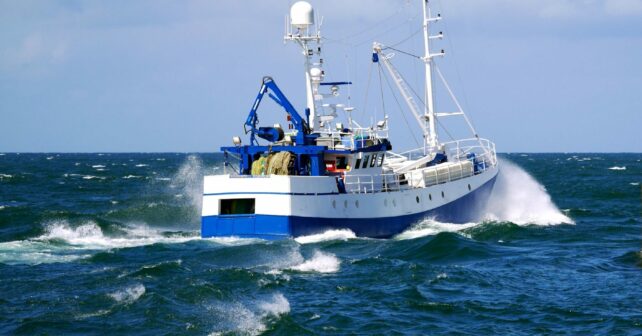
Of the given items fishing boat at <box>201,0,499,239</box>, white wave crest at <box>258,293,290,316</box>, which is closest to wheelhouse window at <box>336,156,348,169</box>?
fishing boat at <box>201,0,499,239</box>

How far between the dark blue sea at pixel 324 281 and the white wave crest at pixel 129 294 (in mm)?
32

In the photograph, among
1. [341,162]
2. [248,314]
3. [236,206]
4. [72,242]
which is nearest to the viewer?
[248,314]

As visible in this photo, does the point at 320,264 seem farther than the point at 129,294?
Yes

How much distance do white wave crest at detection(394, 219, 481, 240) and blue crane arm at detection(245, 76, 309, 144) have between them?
5.42 m

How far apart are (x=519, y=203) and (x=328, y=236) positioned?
58.9 feet

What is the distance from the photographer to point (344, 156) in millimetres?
36156

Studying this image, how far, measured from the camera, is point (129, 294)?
23.0 metres

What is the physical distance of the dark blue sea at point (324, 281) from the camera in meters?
20.7

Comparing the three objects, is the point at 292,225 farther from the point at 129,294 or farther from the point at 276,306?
the point at 276,306

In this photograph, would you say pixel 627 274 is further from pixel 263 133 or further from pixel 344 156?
pixel 263 133

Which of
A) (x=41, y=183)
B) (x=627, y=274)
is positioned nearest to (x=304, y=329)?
(x=627, y=274)

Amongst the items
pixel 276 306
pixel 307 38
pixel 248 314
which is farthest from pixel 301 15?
pixel 248 314

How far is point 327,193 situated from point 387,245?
2.81 metres

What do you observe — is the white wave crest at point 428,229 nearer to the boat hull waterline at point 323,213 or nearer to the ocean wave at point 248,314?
the boat hull waterline at point 323,213
